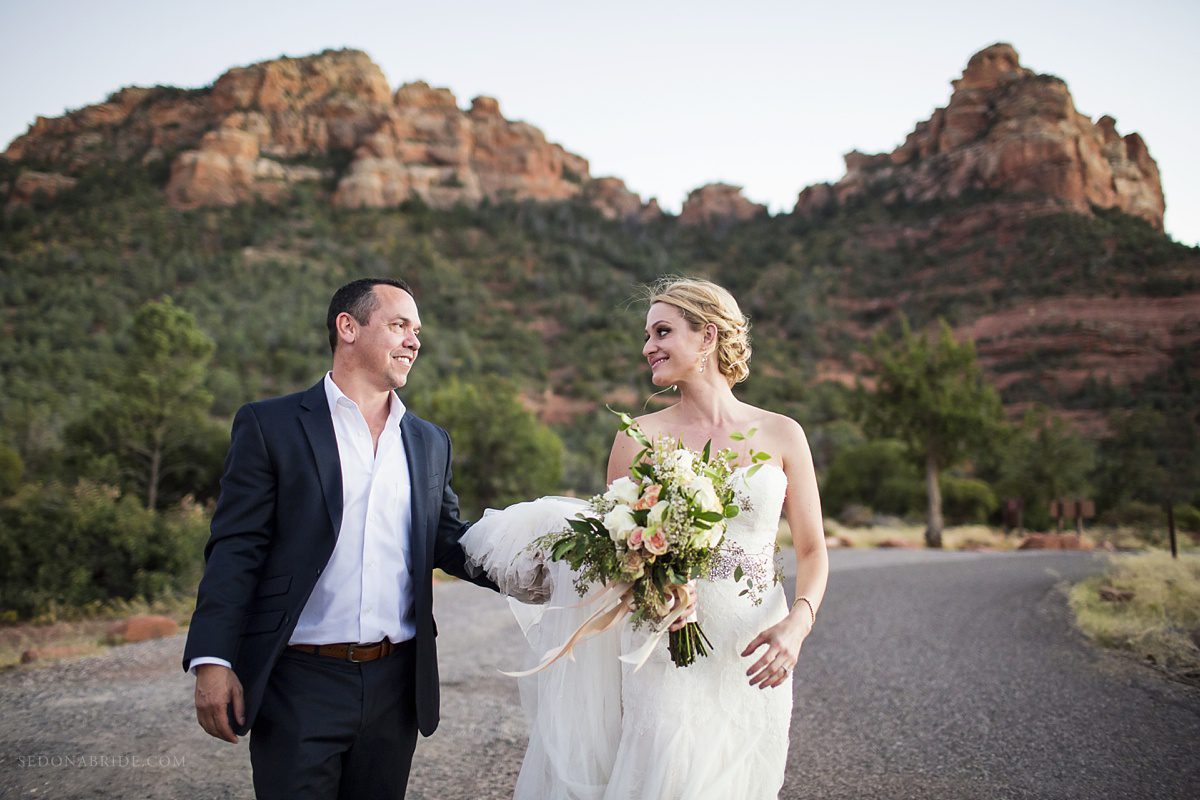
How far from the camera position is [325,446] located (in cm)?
271

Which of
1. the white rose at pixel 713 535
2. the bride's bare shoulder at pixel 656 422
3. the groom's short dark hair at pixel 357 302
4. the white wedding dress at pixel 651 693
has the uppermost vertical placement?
the groom's short dark hair at pixel 357 302

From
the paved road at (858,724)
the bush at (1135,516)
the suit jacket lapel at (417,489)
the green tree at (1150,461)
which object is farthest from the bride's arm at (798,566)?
the green tree at (1150,461)

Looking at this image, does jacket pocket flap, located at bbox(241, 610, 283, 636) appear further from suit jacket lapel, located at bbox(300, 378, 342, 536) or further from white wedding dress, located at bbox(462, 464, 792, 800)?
white wedding dress, located at bbox(462, 464, 792, 800)

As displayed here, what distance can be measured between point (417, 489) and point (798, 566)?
1.49 meters

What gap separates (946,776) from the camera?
482 cm

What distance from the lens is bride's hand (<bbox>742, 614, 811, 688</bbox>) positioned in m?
2.53

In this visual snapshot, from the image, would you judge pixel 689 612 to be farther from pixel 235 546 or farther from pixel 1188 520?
pixel 1188 520

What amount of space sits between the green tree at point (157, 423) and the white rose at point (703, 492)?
17.8m

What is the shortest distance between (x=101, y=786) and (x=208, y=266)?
201 ft

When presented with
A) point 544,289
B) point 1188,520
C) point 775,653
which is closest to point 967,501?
point 1188,520

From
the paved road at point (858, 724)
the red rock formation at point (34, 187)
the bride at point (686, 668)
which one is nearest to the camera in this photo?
the bride at point (686, 668)

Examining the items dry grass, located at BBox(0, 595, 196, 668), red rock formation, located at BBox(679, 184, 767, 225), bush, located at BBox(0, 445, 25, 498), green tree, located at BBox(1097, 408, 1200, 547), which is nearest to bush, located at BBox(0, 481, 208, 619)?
dry grass, located at BBox(0, 595, 196, 668)

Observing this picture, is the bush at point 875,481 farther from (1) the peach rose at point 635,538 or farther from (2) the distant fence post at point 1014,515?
(1) the peach rose at point 635,538

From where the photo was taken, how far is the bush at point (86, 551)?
12.6 m
